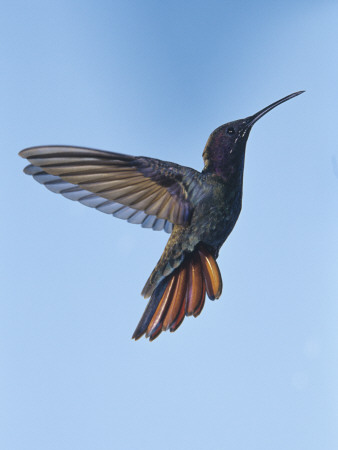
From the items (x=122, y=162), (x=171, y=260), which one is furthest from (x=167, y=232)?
(x=122, y=162)

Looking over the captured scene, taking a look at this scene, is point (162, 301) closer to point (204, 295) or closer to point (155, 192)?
point (204, 295)

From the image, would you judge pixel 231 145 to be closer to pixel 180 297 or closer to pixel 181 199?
pixel 181 199

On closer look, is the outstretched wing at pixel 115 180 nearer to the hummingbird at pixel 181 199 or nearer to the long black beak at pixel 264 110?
the hummingbird at pixel 181 199

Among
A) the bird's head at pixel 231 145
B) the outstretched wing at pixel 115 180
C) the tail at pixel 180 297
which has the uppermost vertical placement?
the bird's head at pixel 231 145

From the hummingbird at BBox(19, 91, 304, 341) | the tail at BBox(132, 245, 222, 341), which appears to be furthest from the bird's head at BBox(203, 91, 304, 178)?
the tail at BBox(132, 245, 222, 341)

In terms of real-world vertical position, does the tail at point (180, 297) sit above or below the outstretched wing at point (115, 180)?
below

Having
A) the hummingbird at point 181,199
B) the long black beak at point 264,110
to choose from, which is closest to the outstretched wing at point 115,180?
the hummingbird at point 181,199
